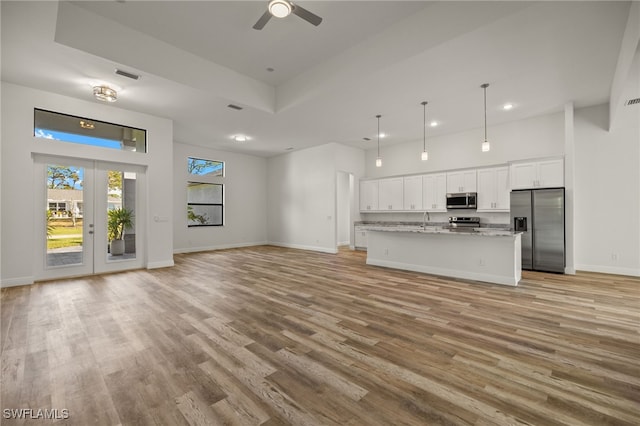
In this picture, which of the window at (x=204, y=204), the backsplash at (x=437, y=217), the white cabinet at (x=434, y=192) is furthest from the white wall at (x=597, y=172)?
the window at (x=204, y=204)

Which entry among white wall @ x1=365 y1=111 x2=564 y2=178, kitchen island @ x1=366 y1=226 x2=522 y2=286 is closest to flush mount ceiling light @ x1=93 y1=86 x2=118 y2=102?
kitchen island @ x1=366 y1=226 x2=522 y2=286

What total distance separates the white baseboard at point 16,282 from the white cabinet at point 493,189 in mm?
9367

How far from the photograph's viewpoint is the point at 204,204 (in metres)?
8.98

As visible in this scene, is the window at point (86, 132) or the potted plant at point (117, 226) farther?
the potted plant at point (117, 226)

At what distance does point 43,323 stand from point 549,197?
8312mm

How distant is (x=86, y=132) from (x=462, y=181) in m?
8.57

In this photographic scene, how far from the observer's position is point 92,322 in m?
3.00

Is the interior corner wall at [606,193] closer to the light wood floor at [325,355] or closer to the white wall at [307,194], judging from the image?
the light wood floor at [325,355]

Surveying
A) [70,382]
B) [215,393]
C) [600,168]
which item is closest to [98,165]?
[70,382]

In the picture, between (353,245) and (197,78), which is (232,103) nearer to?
(197,78)

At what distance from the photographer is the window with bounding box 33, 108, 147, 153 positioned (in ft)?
15.7

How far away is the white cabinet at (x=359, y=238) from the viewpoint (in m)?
8.83

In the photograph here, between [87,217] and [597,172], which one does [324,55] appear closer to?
[87,217]

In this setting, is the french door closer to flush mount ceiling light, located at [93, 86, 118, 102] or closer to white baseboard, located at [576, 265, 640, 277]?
flush mount ceiling light, located at [93, 86, 118, 102]
